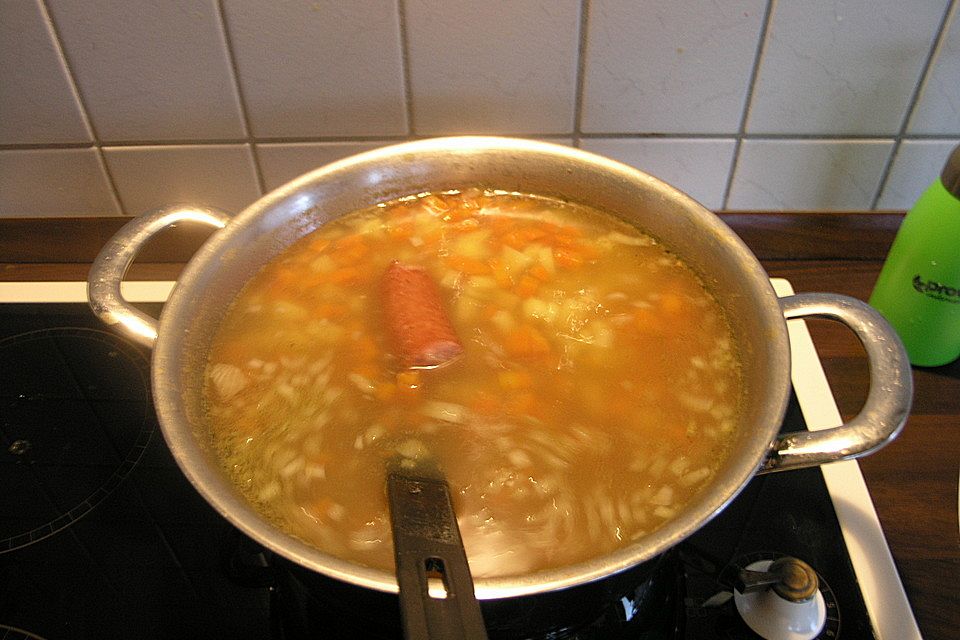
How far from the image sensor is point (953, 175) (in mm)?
1034

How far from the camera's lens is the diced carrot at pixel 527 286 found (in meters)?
1.08

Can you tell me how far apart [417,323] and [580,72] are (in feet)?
1.78

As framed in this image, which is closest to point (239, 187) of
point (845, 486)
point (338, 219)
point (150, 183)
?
point (150, 183)

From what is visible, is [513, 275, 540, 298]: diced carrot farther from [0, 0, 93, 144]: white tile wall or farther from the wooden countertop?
[0, 0, 93, 144]: white tile wall

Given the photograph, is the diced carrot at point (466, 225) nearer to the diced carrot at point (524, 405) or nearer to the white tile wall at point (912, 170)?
the diced carrot at point (524, 405)

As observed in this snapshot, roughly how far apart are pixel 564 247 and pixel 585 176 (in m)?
0.11

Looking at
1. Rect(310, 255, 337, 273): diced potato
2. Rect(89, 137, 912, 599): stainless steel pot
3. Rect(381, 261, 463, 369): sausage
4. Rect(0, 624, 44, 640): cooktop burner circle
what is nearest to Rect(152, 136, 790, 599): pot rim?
Rect(89, 137, 912, 599): stainless steel pot

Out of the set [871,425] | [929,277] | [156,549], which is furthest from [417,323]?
[929,277]

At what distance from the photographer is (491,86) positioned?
1243 millimetres

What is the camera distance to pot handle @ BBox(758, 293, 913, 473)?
752 millimetres

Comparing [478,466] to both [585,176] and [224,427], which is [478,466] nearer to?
[224,427]

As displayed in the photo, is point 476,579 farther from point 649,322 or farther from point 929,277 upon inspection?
point 929,277

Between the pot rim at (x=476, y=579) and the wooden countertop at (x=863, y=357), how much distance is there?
36 cm

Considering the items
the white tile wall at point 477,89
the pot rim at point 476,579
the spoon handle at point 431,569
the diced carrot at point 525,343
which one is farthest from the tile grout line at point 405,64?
the spoon handle at point 431,569
